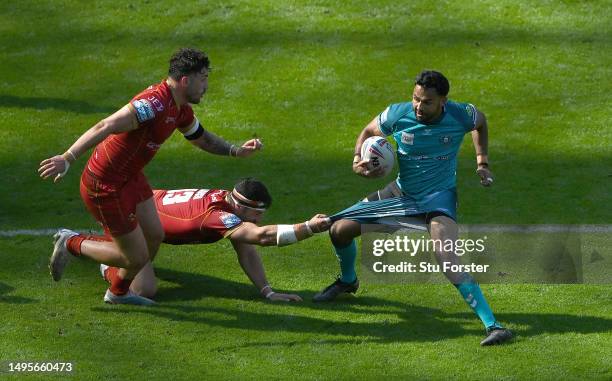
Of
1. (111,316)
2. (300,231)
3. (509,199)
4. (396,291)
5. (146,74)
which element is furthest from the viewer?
(146,74)

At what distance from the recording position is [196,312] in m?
11.3

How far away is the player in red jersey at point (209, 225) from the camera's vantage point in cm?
1128

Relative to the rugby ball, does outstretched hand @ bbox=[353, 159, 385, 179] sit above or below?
below

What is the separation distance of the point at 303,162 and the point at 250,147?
415cm

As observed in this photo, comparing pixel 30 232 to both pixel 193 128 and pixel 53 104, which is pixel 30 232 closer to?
pixel 193 128

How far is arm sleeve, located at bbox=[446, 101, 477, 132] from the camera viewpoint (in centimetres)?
1120

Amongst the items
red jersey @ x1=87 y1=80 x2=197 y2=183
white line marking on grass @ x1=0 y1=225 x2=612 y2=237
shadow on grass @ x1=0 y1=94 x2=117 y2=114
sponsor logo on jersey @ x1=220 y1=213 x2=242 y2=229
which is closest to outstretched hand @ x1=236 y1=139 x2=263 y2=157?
sponsor logo on jersey @ x1=220 y1=213 x2=242 y2=229

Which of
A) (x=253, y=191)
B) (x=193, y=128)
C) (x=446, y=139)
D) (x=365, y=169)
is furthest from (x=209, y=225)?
(x=446, y=139)

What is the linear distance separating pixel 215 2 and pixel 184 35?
114 centimetres

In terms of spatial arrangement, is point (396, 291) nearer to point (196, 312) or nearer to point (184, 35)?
point (196, 312)

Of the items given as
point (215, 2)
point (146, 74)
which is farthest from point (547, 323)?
point (215, 2)

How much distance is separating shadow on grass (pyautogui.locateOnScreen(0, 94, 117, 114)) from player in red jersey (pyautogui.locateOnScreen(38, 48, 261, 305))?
602cm

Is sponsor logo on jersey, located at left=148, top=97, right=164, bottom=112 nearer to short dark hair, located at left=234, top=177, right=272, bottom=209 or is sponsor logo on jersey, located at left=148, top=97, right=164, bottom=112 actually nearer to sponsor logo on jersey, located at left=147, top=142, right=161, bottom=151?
sponsor logo on jersey, located at left=147, top=142, right=161, bottom=151

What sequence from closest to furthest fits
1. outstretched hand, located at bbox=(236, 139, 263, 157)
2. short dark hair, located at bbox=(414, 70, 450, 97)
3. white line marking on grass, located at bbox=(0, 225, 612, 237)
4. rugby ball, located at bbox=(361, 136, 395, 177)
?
short dark hair, located at bbox=(414, 70, 450, 97)
rugby ball, located at bbox=(361, 136, 395, 177)
outstretched hand, located at bbox=(236, 139, 263, 157)
white line marking on grass, located at bbox=(0, 225, 612, 237)
